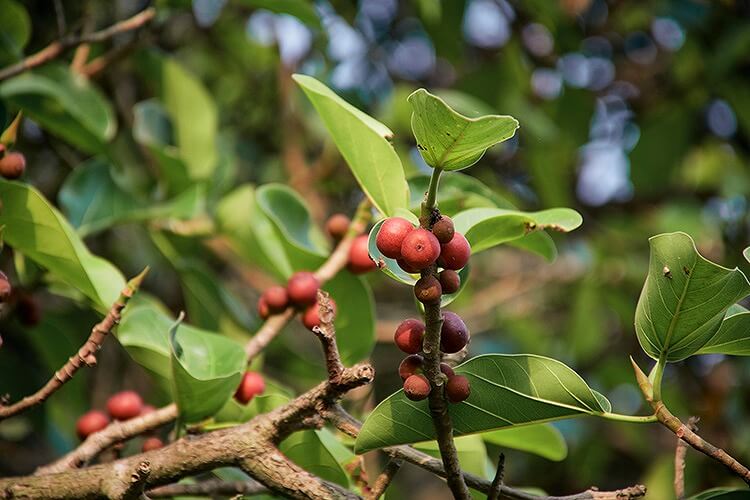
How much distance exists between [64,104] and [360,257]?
60 cm

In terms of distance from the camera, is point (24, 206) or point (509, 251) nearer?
point (24, 206)

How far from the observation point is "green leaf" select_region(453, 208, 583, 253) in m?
0.97

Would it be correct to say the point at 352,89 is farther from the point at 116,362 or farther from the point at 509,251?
the point at 509,251

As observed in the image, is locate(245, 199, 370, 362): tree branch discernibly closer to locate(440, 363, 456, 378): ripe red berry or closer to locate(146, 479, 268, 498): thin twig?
locate(146, 479, 268, 498): thin twig

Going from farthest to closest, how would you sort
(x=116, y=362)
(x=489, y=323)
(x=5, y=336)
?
(x=489, y=323) → (x=116, y=362) → (x=5, y=336)

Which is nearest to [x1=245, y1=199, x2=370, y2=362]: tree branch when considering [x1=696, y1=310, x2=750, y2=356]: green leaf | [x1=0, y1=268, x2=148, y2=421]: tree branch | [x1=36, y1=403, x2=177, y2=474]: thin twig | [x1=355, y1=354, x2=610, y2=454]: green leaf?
[x1=36, y1=403, x2=177, y2=474]: thin twig

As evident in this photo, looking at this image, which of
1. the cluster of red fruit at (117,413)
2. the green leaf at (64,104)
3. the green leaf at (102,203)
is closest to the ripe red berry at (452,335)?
the cluster of red fruit at (117,413)

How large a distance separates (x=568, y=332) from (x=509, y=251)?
2.40ft

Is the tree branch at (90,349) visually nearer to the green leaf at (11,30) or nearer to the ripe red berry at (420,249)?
the ripe red berry at (420,249)

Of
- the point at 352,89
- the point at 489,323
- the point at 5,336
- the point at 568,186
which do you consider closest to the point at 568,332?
the point at 489,323

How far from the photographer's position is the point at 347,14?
2.42 m

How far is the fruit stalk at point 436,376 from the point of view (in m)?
0.78

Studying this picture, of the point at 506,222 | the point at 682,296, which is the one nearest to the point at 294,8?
the point at 506,222

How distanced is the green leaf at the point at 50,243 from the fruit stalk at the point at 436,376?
554mm
